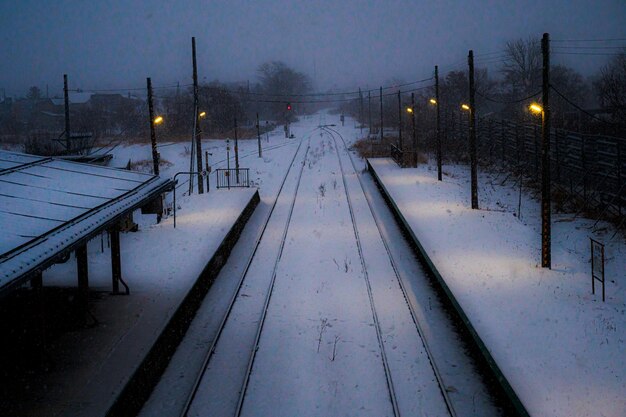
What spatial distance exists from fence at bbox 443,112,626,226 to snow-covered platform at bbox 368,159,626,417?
2.24 metres

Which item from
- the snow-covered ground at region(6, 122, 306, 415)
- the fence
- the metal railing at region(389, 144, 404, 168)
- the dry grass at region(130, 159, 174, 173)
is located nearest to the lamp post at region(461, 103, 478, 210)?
the fence

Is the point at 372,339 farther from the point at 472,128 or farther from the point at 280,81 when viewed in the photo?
the point at 280,81

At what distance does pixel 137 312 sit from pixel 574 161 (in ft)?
65.7

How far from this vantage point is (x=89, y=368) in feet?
27.4

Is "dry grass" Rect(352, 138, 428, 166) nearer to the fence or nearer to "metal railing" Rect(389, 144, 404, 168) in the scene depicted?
"metal railing" Rect(389, 144, 404, 168)

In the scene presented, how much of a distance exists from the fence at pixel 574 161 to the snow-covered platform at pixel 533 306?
224 cm

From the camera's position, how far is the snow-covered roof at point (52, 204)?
6.26m

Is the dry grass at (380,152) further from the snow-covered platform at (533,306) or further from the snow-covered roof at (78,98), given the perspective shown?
the snow-covered roof at (78,98)

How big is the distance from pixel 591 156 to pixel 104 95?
307 ft

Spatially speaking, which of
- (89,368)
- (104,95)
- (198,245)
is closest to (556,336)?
(89,368)

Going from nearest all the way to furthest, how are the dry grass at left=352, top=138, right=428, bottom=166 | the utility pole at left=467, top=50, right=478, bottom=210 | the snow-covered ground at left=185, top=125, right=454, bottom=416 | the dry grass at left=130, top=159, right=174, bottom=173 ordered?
the snow-covered ground at left=185, top=125, right=454, bottom=416
the utility pole at left=467, top=50, right=478, bottom=210
the dry grass at left=130, top=159, right=174, bottom=173
the dry grass at left=352, top=138, right=428, bottom=166

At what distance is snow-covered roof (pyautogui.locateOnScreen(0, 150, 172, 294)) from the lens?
20.5ft

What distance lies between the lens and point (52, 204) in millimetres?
8414

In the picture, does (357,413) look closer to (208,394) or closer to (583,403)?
(208,394)
